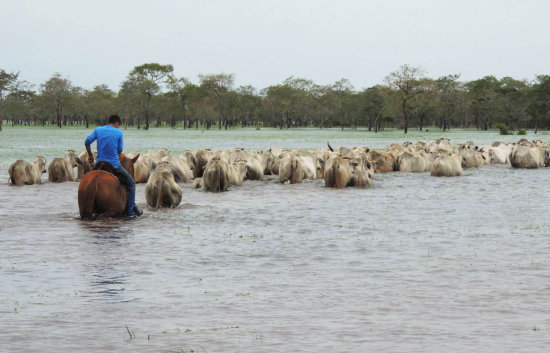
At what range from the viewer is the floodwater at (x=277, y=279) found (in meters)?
7.08

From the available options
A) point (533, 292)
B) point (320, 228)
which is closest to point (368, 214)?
point (320, 228)

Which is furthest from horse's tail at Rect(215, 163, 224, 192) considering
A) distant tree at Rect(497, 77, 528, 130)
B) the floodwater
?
distant tree at Rect(497, 77, 528, 130)

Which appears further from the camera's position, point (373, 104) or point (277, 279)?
point (373, 104)

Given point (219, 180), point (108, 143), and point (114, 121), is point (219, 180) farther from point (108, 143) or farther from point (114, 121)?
point (108, 143)

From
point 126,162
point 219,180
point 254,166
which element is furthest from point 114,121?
point 254,166

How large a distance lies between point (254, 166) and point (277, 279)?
1741 cm

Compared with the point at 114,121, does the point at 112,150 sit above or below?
below

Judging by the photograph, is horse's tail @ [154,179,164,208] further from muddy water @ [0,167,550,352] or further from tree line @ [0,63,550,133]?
tree line @ [0,63,550,133]

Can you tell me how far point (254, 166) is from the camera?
88.6 feet

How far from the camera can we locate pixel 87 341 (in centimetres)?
691

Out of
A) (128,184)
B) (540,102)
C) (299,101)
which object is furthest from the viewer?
(299,101)

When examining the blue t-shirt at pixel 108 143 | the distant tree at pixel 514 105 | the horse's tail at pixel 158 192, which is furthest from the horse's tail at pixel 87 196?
the distant tree at pixel 514 105

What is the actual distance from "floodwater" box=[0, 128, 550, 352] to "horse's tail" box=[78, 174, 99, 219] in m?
0.36

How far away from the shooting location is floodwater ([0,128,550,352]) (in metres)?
7.08
